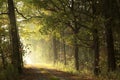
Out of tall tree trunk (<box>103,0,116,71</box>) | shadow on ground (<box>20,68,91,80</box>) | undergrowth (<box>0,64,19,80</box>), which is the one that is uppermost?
tall tree trunk (<box>103,0,116,71</box>)

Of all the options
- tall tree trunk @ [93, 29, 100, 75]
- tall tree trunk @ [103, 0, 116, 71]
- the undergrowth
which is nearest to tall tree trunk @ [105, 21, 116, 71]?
tall tree trunk @ [103, 0, 116, 71]

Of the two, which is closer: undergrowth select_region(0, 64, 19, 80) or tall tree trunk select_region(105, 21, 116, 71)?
undergrowth select_region(0, 64, 19, 80)

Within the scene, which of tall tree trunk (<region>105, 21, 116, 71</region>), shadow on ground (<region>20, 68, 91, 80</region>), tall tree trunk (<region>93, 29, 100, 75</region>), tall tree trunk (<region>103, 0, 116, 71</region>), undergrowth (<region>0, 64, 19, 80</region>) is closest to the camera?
undergrowth (<region>0, 64, 19, 80</region>)

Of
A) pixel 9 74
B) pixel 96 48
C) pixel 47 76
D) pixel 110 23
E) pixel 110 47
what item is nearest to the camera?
pixel 9 74

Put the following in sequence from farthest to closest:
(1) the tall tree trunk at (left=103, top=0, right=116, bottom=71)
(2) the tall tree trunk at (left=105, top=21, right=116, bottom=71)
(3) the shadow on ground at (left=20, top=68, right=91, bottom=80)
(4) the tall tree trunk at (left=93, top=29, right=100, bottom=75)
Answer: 1. (4) the tall tree trunk at (left=93, top=29, right=100, bottom=75)
2. (2) the tall tree trunk at (left=105, top=21, right=116, bottom=71)
3. (1) the tall tree trunk at (left=103, top=0, right=116, bottom=71)
4. (3) the shadow on ground at (left=20, top=68, right=91, bottom=80)

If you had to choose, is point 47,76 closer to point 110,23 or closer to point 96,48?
point 96,48

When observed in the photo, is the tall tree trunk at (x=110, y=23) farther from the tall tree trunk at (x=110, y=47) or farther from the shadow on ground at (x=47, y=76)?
the shadow on ground at (x=47, y=76)

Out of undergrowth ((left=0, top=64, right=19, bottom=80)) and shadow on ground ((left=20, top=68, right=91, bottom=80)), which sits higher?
undergrowth ((left=0, top=64, right=19, bottom=80))

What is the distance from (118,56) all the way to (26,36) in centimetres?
1077

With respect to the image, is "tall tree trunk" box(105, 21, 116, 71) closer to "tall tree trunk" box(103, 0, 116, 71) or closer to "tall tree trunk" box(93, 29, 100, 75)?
"tall tree trunk" box(103, 0, 116, 71)

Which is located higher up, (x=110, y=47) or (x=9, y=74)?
(x=110, y=47)

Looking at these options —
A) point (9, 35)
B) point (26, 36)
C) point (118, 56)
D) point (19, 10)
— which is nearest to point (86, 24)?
point (118, 56)

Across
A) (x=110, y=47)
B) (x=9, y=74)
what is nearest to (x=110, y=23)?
(x=110, y=47)

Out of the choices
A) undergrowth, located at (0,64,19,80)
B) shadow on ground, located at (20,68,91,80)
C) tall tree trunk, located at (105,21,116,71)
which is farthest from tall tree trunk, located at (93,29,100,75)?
undergrowth, located at (0,64,19,80)
